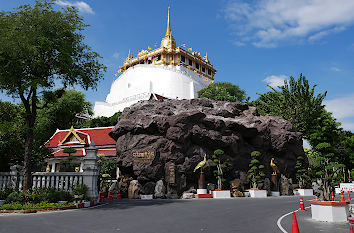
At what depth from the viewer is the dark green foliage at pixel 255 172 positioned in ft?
83.3

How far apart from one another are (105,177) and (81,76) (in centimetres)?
1113

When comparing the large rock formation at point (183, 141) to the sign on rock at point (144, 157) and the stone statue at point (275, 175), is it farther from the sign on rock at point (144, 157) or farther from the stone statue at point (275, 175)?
the stone statue at point (275, 175)

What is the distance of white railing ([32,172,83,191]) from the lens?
1692 centimetres

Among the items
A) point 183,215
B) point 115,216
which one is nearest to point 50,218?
point 115,216

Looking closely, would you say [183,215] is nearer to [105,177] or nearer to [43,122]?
[105,177]

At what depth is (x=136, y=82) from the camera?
64.5 meters

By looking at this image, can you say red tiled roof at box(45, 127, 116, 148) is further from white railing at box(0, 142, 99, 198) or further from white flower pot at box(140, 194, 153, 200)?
white railing at box(0, 142, 99, 198)

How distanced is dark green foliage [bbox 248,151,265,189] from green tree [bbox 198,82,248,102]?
2358cm

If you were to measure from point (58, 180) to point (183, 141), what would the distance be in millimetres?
10942

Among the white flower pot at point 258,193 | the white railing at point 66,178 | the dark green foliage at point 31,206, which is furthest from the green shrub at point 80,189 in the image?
the white flower pot at point 258,193

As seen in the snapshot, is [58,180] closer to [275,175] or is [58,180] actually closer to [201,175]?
[201,175]

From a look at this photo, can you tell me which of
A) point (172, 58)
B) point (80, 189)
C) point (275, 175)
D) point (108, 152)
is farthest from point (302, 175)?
point (172, 58)

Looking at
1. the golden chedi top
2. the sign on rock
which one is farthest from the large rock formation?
the golden chedi top

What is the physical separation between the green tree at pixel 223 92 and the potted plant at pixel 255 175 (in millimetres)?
23616
